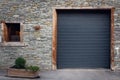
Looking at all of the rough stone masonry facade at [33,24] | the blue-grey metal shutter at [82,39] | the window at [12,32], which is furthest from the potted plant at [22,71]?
the blue-grey metal shutter at [82,39]

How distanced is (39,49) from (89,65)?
8.28ft

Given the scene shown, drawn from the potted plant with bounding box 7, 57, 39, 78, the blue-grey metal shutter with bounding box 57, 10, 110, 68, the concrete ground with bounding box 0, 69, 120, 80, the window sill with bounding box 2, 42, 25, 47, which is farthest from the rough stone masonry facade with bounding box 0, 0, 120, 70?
the potted plant with bounding box 7, 57, 39, 78

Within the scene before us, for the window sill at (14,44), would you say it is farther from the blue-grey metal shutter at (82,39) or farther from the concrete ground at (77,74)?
the blue-grey metal shutter at (82,39)

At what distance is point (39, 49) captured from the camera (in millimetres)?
14742

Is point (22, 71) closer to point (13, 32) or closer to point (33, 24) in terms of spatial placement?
point (33, 24)

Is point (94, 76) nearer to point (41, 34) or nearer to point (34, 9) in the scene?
point (41, 34)

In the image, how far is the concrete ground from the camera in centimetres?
1280

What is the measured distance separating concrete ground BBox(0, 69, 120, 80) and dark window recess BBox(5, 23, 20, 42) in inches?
65.8

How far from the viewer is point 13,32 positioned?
49.8ft

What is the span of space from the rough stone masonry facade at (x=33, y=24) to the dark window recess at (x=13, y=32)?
1.31 feet

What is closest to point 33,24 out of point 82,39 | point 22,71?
point 82,39

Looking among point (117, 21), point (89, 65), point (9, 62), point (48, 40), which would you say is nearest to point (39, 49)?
point (48, 40)

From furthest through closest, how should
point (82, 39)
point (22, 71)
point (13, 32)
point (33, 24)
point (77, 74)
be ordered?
1. point (13, 32)
2. point (82, 39)
3. point (33, 24)
4. point (77, 74)
5. point (22, 71)

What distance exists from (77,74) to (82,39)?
6.68 feet
